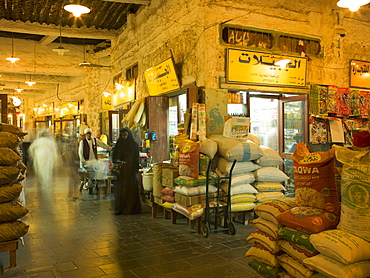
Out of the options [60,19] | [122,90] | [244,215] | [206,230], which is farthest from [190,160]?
[60,19]

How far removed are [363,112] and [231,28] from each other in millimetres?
3513

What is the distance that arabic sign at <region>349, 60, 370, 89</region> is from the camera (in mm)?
7598

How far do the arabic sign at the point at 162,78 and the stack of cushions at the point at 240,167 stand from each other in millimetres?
2010

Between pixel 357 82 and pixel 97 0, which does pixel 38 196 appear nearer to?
pixel 97 0

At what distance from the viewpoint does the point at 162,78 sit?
757 cm

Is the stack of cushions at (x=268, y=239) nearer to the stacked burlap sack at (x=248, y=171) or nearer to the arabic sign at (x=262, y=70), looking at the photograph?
the stacked burlap sack at (x=248, y=171)

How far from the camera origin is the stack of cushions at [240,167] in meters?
5.38

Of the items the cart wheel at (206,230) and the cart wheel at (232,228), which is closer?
the cart wheel at (206,230)

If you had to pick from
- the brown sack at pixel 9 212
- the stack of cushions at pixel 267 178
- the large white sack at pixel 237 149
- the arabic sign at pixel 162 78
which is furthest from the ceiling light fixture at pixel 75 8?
the stack of cushions at pixel 267 178

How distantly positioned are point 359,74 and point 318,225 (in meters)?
6.36

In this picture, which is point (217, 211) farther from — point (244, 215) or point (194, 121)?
point (194, 121)

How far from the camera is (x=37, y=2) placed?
27.9 feet

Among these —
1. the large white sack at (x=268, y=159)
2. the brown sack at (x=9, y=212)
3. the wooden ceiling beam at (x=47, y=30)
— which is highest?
the wooden ceiling beam at (x=47, y=30)

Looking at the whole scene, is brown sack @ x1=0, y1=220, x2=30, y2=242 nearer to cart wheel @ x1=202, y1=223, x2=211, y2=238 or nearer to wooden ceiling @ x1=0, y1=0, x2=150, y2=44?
cart wheel @ x1=202, y1=223, x2=211, y2=238
